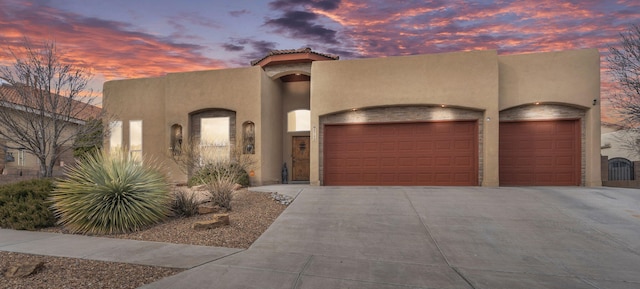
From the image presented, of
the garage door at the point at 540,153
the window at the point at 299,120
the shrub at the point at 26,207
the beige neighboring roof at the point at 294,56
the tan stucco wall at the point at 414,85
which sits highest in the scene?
the beige neighboring roof at the point at 294,56

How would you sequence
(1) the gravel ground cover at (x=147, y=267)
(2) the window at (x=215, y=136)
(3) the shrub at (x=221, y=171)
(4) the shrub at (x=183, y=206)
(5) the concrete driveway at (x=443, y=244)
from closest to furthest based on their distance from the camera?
(1) the gravel ground cover at (x=147, y=267), (5) the concrete driveway at (x=443, y=244), (4) the shrub at (x=183, y=206), (3) the shrub at (x=221, y=171), (2) the window at (x=215, y=136)

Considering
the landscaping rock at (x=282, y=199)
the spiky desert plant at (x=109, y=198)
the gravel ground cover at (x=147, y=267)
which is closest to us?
the gravel ground cover at (x=147, y=267)

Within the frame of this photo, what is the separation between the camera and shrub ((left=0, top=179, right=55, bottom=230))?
20.4ft

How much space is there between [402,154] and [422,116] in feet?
5.74

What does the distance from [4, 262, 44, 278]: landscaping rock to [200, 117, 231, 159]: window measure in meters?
9.08

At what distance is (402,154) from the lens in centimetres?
1205

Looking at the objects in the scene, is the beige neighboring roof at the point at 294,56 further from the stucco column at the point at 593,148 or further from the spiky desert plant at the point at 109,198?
the stucco column at the point at 593,148

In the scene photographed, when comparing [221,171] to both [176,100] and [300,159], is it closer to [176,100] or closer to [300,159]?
[300,159]

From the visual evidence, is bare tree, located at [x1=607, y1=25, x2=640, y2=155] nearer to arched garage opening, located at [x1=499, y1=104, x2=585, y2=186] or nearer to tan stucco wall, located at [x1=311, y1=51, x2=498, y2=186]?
arched garage opening, located at [x1=499, y1=104, x2=585, y2=186]

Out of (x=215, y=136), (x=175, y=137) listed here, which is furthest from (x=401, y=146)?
(x=175, y=137)

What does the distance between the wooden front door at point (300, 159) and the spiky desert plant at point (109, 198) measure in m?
8.02

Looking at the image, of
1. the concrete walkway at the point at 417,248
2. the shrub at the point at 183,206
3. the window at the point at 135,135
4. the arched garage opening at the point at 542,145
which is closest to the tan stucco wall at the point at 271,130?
the concrete walkway at the point at 417,248

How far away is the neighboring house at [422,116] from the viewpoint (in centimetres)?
1117

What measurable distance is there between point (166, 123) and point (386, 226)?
11.5 m
